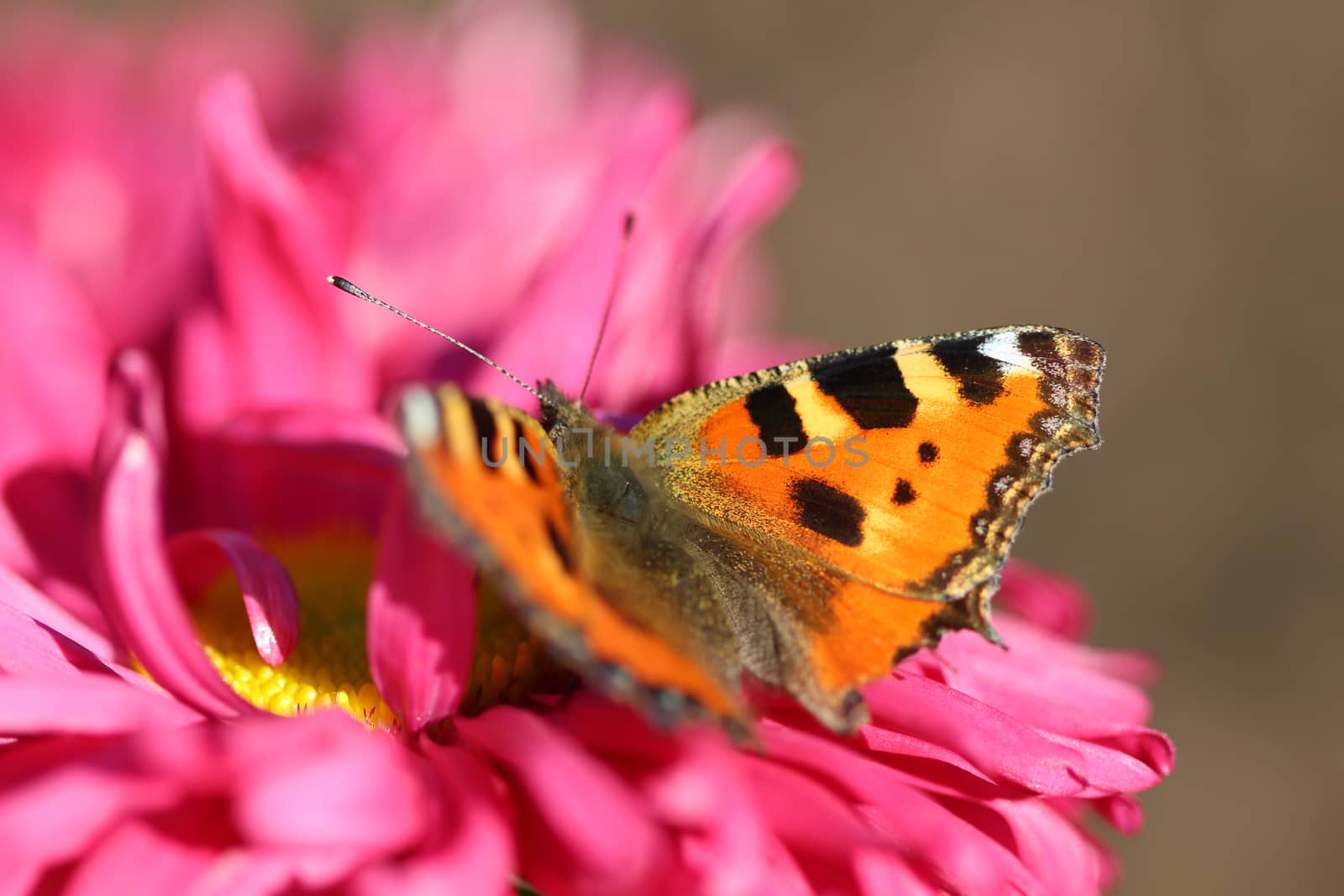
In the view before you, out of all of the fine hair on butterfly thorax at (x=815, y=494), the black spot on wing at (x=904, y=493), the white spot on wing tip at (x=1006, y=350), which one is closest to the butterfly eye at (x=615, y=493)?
the fine hair on butterfly thorax at (x=815, y=494)

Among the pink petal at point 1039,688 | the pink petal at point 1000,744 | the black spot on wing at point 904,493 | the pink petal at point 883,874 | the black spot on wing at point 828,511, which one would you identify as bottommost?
the pink petal at point 883,874

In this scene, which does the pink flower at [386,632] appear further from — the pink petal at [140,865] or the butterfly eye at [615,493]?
the butterfly eye at [615,493]

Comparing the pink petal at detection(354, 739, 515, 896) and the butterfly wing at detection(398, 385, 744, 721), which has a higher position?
the butterfly wing at detection(398, 385, 744, 721)

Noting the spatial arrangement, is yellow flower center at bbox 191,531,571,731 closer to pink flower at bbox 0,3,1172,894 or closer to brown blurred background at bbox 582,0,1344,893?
pink flower at bbox 0,3,1172,894

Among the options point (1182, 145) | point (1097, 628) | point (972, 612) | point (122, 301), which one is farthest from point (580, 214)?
point (1182, 145)

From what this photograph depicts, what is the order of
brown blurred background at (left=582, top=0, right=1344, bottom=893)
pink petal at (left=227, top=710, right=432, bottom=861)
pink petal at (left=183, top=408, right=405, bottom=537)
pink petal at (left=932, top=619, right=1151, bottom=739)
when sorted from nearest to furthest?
pink petal at (left=227, top=710, right=432, bottom=861) < pink petal at (left=932, top=619, right=1151, bottom=739) < pink petal at (left=183, top=408, right=405, bottom=537) < brown blurred background at (left=582, top=0, right=1344, bottom=893)

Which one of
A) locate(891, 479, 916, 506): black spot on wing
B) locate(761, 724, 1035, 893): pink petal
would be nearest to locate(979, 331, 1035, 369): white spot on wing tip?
locate(891, 479, 916, 506): black spot on wing
